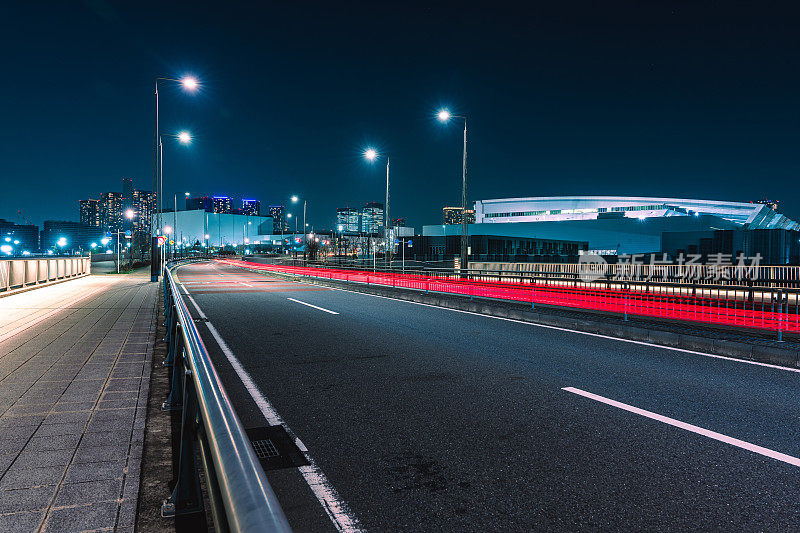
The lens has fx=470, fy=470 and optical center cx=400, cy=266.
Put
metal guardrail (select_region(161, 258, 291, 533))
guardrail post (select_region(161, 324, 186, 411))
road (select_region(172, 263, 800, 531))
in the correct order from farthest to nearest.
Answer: guardrail post (select_region(161, 324, 186, 411)) → road (select_region(172, 263, 800, 531)) → metal guardrail (select_region(161, 258, 291, 533))

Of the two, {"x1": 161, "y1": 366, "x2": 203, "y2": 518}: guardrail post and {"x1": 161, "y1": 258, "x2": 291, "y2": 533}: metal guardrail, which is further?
{"x1": 161, "y1": 366, "x2": 203, "y2": 518}: guardrail post

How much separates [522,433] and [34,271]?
22.8m

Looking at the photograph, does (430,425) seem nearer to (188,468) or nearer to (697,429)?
(188,468)

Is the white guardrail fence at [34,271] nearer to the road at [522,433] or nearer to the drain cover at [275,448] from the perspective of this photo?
the road at [522,433]

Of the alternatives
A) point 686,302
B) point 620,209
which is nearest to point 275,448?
point 686,302

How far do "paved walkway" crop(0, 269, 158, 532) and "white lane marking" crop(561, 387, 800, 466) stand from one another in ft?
15.6

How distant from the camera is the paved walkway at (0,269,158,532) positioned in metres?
3.04

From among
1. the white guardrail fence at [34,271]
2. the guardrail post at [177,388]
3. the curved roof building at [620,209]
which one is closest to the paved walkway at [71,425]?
the guardrail post at [177,388]

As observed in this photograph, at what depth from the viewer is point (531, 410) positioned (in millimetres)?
5176

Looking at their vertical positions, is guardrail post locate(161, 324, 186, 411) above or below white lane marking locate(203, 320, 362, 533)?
above

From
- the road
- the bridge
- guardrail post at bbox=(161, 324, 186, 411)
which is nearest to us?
the bridge

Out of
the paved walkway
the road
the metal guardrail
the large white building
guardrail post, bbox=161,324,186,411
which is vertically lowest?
the road

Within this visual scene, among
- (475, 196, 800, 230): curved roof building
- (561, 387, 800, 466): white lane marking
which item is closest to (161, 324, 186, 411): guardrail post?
(561, 387, 800, 466): white lane marking

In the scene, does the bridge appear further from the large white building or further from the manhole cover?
the large white building
